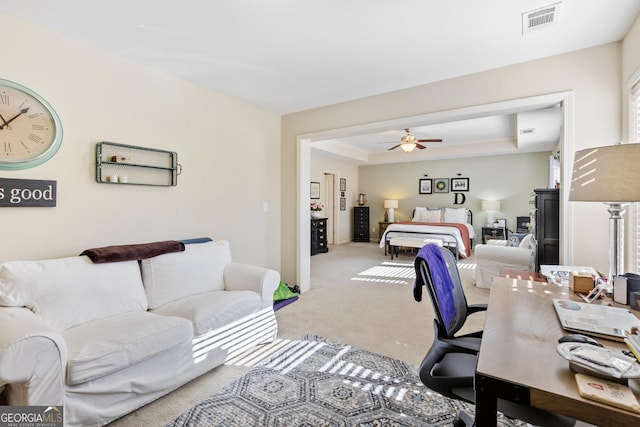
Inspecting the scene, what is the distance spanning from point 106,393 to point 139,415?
25 cm

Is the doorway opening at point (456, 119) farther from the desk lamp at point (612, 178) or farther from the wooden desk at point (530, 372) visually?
the wooden desk at point (530, 372)

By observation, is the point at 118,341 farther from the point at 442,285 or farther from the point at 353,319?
the point at 353,319

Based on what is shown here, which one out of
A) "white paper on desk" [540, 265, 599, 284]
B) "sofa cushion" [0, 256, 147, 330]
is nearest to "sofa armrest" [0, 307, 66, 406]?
"sofa cushion" [0, 256, 147, 330]

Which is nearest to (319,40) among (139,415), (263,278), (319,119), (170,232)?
(319,119)

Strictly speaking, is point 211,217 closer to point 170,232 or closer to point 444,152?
point 170,232

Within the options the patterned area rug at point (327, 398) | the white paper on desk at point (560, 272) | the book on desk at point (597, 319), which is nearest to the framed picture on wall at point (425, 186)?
the white paper on desk at point (560, 272)

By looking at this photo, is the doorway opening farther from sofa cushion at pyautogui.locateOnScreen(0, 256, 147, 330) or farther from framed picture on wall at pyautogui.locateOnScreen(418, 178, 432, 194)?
framed picture on wall at pyautogui.locateOnScreen(418, 178, 432, 194)

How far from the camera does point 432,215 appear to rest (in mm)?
7957

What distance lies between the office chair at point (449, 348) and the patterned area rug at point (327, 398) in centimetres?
29

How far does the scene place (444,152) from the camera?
25.1 feet

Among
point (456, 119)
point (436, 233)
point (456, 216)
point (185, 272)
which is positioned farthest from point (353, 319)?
point (456, 216)

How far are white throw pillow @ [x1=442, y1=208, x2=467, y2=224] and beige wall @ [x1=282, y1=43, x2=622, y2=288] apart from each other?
5.13m

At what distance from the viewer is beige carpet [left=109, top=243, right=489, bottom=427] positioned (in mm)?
1892

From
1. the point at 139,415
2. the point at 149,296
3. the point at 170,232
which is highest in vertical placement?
the point at 170,232
